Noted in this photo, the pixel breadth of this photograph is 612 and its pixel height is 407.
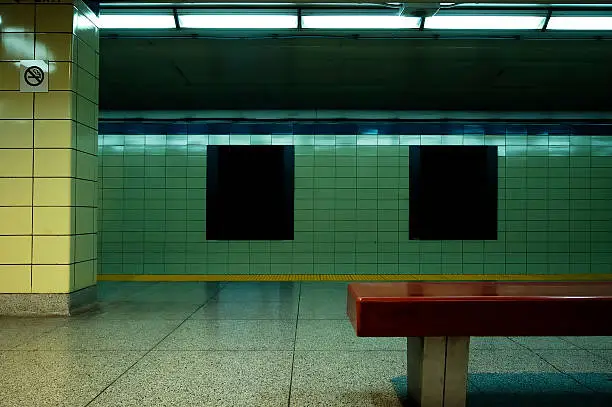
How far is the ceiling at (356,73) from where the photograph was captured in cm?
559

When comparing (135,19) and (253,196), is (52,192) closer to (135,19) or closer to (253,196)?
(135,19)

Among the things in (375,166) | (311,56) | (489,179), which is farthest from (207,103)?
(489,179)

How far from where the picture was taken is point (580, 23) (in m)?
5.38

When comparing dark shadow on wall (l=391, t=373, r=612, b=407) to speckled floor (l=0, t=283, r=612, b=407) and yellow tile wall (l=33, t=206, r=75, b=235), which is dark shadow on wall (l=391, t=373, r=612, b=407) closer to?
speckled floor (l=0, t=283, r=612, b=407)

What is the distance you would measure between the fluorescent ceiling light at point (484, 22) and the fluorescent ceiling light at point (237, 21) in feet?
4.90

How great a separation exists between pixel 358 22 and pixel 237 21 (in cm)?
126

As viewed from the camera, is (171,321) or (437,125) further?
(437,125)

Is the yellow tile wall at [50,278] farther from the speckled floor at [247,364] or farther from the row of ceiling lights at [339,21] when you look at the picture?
the row of ceiling lights at [339,21]

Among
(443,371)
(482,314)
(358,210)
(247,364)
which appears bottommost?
(247,364)

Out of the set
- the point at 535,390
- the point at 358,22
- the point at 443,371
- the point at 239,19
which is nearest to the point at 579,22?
the point at 358,22

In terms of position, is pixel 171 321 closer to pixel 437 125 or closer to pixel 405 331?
pixel 405 331

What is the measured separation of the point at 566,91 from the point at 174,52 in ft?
16.2

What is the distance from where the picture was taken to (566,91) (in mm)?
6730

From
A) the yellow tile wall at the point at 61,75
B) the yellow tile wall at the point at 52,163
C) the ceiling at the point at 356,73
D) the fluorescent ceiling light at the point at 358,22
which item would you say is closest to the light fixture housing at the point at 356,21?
the fluorescent ceiling light at the point at 358,22
